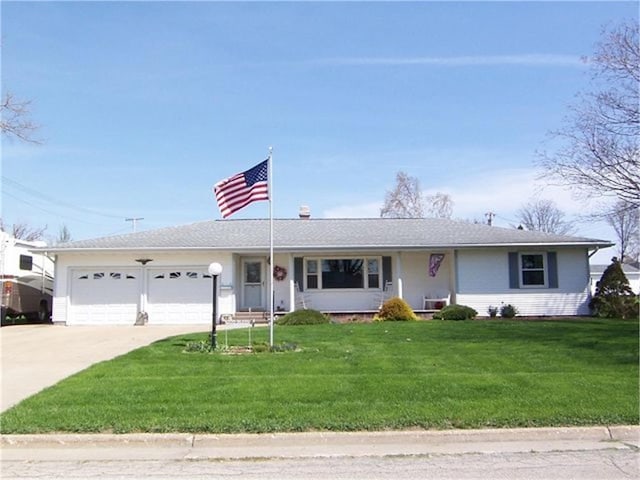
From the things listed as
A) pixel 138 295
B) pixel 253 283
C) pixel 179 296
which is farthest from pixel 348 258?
pixel 138 295

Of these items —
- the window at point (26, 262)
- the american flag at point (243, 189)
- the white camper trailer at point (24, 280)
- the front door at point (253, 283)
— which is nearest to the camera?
the american flag at point (243, 189)

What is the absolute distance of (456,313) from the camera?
20.3m

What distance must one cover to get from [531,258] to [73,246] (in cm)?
1728

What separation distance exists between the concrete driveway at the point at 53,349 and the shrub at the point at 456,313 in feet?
26.8

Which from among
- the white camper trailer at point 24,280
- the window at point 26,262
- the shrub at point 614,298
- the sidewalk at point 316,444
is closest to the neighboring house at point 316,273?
the shrub at point 614,298

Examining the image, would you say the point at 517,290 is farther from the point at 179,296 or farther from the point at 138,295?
the point at 138,295

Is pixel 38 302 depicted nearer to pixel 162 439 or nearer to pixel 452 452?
pixel 162 439

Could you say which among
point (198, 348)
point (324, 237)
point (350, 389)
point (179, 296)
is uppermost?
point (324, 237)

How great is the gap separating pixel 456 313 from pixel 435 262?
3.13 m

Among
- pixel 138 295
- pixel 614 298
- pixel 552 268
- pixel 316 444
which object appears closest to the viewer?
pixel 316 444

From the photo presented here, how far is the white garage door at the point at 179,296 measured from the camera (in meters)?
22.0

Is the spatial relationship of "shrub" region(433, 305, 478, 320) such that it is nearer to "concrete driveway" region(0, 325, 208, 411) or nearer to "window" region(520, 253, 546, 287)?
"window" region(520, 253, 546, 287)

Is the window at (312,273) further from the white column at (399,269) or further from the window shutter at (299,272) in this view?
the white column at (399,269)

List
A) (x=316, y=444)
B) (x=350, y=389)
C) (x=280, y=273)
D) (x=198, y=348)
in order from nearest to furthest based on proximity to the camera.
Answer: (x=316, y=444) < (x=350, y=389) < (x=198, y=348) < (x=280, y=273)
